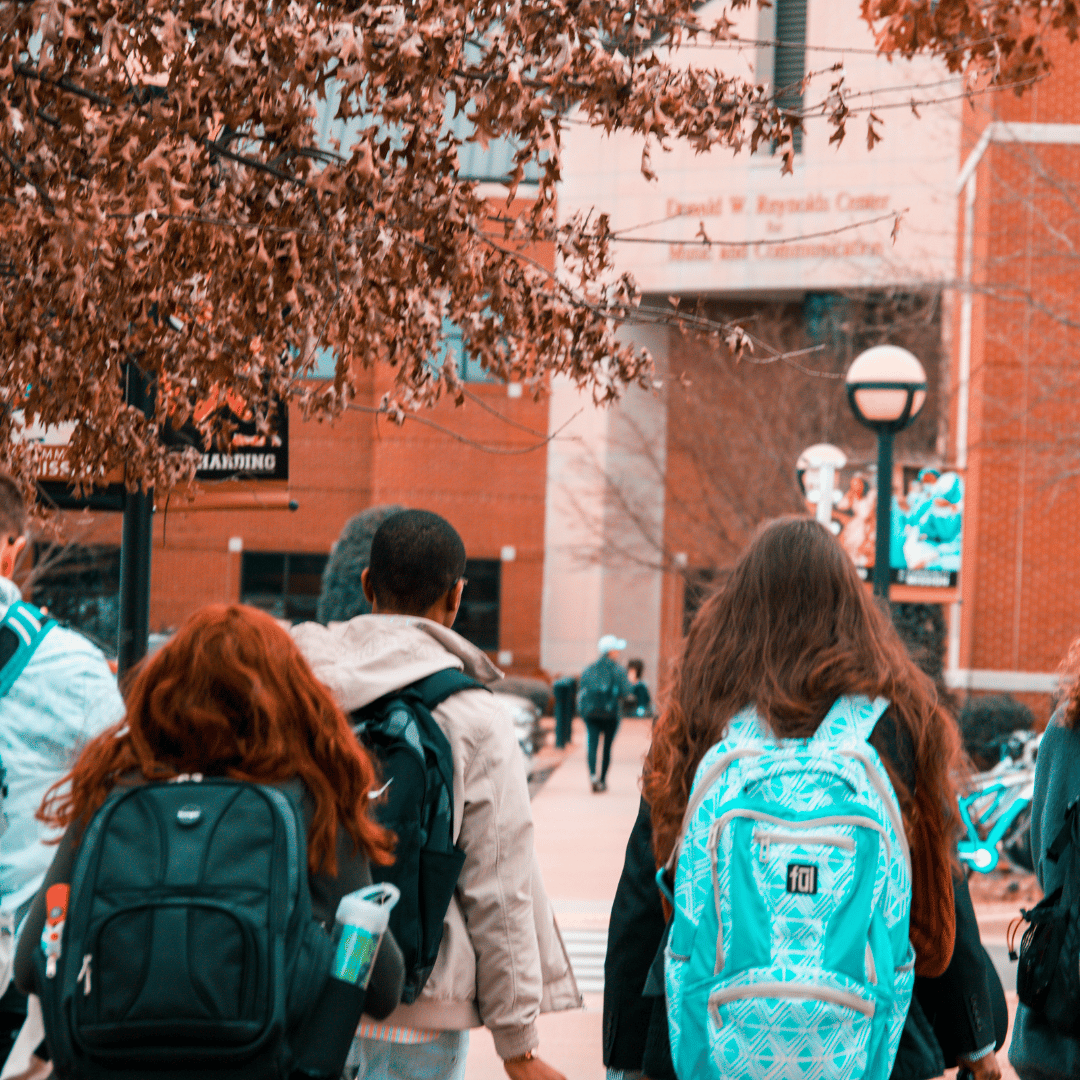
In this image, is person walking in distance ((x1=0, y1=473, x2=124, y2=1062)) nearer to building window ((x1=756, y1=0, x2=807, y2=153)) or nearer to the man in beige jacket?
the man in beige jacket

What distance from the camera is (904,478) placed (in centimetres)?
1602

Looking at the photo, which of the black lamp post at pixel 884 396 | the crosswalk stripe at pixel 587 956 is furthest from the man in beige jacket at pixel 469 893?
the black lamp post at pixel 884 396

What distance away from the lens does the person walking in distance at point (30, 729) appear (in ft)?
12.2

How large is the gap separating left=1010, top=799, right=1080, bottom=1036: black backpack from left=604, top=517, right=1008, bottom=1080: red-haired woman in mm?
261

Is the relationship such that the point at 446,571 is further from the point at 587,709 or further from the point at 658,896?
the point at 587,709

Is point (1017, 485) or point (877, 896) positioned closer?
point (877, 896)

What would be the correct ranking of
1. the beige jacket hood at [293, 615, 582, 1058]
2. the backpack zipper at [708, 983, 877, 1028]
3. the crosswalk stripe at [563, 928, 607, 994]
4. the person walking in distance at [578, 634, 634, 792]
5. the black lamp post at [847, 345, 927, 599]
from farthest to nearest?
the person walking in distance at [578, 634, 634, 792], the black lamp post at [847, 345, 927, 599], the crosswalk stripe at [563, 928, 607, 994], the beige jacket hood at [293, 615, 582, 1058], the backpack zipper at [708, 983, 877, 1028]

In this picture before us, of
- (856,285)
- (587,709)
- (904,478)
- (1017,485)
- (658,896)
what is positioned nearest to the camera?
(658,896)

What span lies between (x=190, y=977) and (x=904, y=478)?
1446cm

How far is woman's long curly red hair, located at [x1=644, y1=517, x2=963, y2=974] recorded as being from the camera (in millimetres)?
2949

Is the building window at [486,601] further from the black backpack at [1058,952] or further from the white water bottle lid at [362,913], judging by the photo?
the white water bottle lid at [362,913]

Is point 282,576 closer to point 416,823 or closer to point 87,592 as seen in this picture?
point 87,592

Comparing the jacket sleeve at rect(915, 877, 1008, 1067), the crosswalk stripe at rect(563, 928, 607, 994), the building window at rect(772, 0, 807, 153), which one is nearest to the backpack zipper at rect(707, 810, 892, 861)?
the jacket sleeve at rect(915, 877, 1008, 1067)

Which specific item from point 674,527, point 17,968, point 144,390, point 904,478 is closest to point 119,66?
point 144,390
